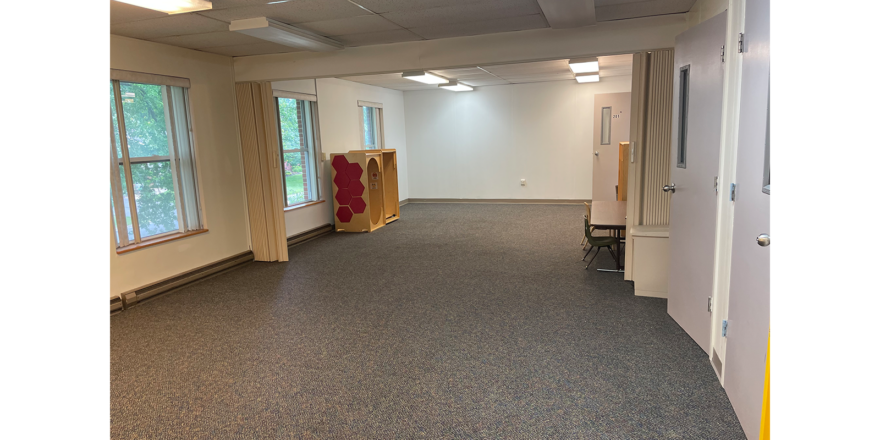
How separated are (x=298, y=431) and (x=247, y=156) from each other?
13.8 feet

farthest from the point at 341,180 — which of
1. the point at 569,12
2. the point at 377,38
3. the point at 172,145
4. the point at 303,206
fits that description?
the point at 569,12

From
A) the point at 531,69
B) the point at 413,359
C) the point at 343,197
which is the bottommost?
the point at 413,359

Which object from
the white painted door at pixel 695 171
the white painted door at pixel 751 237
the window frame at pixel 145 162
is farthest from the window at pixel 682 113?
the window frame at pixel 145 162

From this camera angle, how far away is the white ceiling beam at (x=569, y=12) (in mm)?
3607

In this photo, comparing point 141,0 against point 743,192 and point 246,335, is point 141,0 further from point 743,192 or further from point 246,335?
point 743,192

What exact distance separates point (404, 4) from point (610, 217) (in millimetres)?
3074

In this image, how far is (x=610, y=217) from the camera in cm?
540

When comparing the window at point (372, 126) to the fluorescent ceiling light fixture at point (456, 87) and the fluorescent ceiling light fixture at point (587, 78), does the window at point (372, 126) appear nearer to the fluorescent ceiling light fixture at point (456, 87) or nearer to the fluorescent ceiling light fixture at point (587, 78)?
the fluorescent ceiling light fixture at point (456, 87)

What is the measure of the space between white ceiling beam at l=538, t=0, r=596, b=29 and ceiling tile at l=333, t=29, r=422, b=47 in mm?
1374

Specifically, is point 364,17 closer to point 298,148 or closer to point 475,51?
point 475,51

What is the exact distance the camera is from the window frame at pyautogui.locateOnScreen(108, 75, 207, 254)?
4.54m

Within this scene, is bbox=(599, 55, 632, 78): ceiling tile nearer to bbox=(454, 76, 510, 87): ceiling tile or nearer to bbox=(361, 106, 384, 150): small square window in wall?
bbox=(454, 76, 510, 87): ceiling tile

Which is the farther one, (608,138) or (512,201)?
(512,201)
